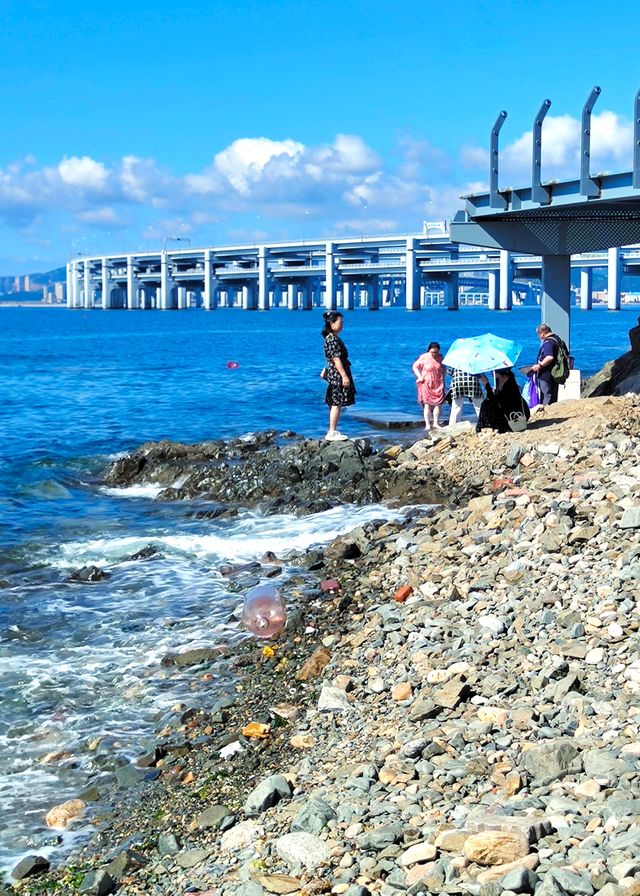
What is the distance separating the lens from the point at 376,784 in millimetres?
5164

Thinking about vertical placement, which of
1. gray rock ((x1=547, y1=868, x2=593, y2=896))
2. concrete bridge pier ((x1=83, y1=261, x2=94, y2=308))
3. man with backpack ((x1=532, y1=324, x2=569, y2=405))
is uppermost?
concrete bridge pier ((x1=83, y1=261, x2=94, y2=308))

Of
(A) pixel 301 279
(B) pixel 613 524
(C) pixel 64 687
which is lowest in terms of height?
(C) pixel 64 687

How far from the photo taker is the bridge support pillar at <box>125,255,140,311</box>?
170500mm

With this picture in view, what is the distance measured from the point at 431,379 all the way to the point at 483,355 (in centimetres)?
249

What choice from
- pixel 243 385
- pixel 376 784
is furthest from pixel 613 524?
pixel 243 385

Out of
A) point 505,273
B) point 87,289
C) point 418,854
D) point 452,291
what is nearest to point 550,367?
point 418,854

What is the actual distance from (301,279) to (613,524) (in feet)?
499

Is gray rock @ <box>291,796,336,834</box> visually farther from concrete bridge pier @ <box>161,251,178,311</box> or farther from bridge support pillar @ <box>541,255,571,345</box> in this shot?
concrete bridge pier @ <box>161,251,178,311</box>

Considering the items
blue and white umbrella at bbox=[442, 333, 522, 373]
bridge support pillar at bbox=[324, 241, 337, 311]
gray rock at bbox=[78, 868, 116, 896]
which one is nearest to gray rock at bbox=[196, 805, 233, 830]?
gray rock at bbox=[78, 868, 116, 896]

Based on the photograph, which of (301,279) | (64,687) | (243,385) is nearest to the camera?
(64,687)

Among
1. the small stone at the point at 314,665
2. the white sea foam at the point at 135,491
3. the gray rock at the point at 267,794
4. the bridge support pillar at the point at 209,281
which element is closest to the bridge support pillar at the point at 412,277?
the bridge support pillar at the point at 209,281

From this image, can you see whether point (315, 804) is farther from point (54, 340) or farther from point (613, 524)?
point (54, 340)

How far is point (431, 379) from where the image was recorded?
17031mm

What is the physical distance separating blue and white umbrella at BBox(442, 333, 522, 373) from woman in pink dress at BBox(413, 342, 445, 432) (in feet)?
4.65
